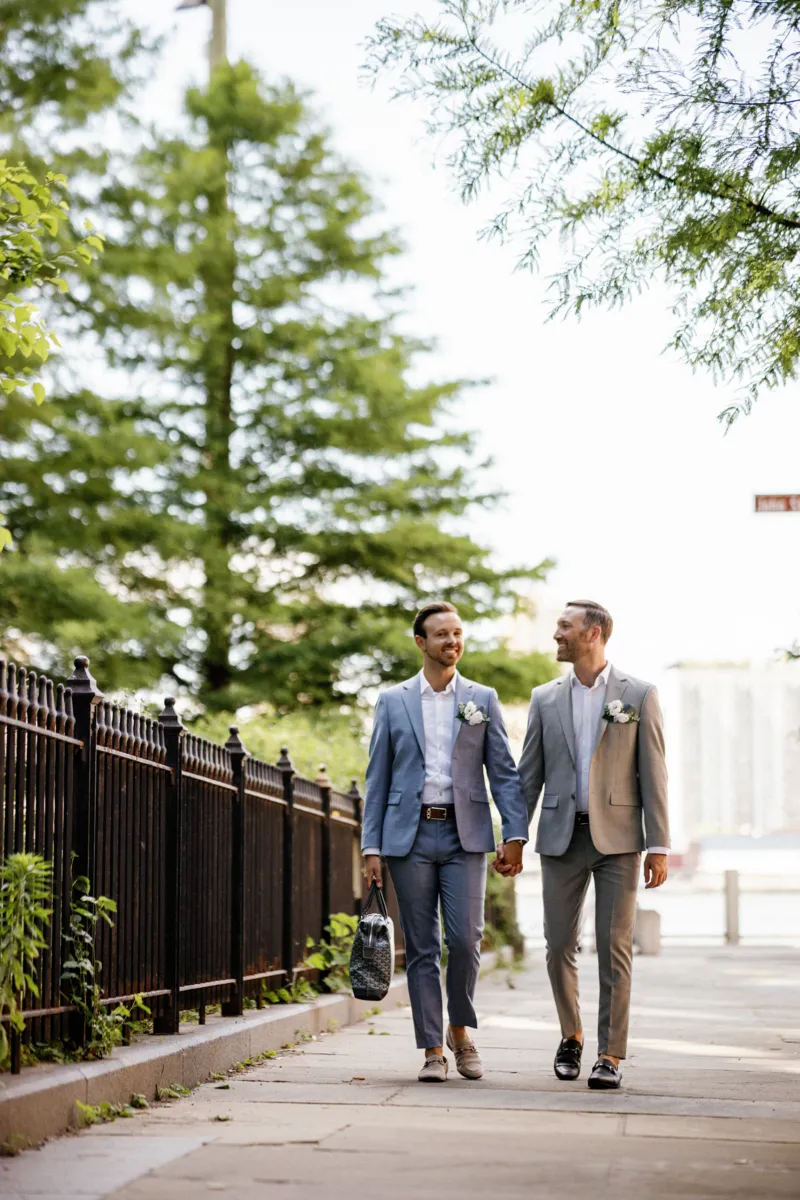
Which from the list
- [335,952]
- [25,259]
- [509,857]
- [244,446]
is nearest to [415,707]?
[509,857]

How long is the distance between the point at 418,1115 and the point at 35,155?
67.6ft

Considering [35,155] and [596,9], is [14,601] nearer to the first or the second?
[35,155]

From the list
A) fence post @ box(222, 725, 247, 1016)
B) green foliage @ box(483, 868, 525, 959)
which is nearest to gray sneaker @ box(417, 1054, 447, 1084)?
fence post @ box(222, 725, 247, 1016)

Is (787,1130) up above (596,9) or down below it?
below

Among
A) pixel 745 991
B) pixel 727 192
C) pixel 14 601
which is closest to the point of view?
pixel 727 192

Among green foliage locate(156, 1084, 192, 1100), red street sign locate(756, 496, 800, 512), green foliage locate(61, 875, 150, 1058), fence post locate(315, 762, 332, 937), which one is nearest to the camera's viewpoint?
green foliage locate(61, 875, 150, 1058)

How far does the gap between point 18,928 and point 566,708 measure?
9.74ft

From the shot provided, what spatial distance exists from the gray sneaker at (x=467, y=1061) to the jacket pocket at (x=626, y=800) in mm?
1288

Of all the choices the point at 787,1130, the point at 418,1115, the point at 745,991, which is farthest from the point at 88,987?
the point at 745,991

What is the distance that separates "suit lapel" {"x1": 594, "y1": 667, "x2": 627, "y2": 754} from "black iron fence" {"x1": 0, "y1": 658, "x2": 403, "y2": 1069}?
75.6 inches

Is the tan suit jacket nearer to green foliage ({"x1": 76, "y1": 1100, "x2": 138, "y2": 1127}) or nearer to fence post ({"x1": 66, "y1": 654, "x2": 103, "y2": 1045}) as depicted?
fence post ({"x1": 66, "y1": 654, "x2": 103, "y2": 1045})

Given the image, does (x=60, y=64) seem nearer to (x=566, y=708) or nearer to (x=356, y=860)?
(x=356, y=860)

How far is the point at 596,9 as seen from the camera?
8.03 meters

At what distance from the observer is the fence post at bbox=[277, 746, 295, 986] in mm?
9977
